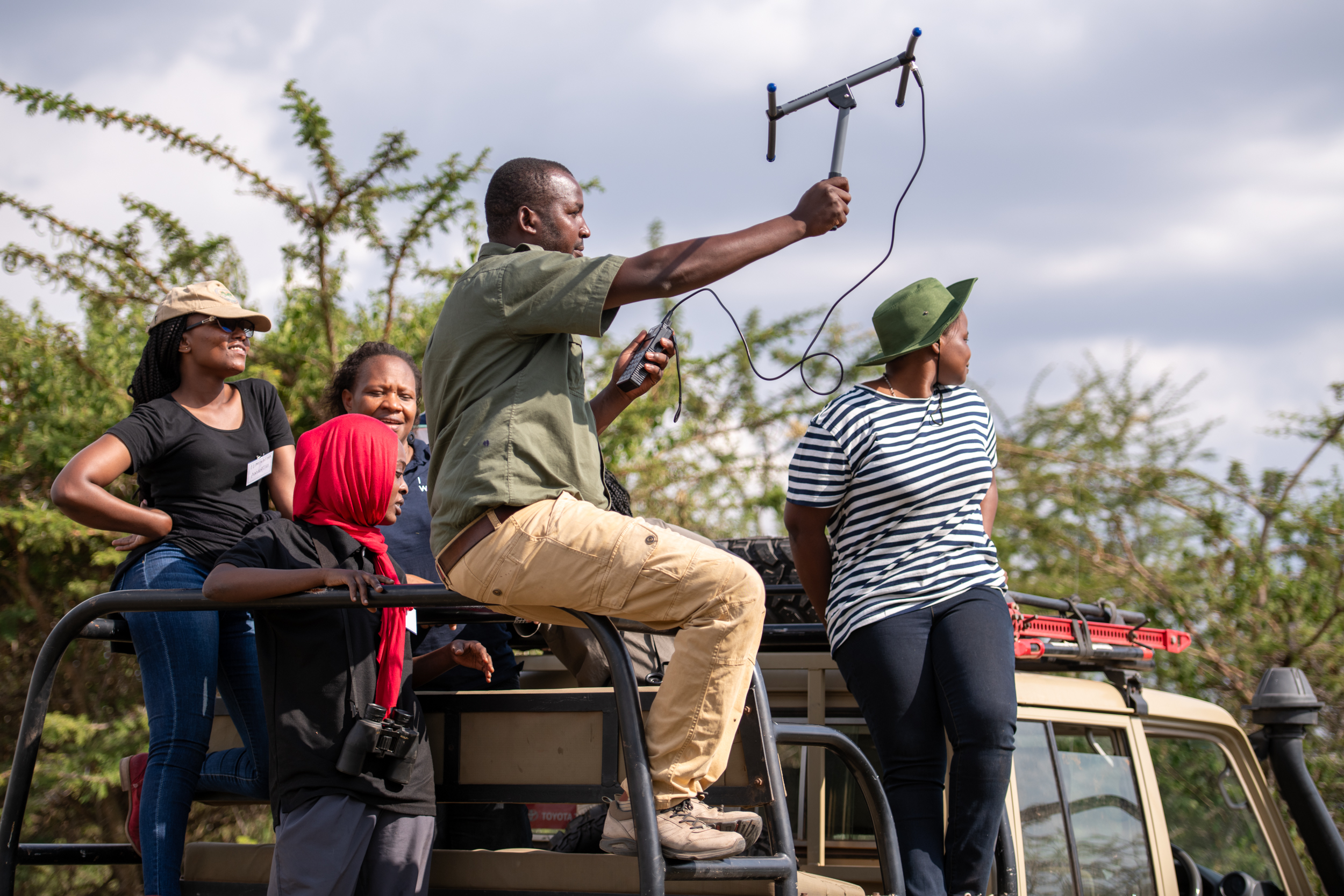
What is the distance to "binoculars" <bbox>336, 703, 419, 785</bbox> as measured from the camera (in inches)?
95.6

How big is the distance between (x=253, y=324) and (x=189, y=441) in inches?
17.0

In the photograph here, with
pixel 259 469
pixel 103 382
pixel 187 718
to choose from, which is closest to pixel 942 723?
pixel 187 718

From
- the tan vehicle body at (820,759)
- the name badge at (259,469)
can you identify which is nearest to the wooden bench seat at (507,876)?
the tan vehicle body at (820,759)

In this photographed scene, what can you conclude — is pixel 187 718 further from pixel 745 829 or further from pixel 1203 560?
pixel 1203 560

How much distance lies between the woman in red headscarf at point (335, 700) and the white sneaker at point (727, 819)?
0.64 metres

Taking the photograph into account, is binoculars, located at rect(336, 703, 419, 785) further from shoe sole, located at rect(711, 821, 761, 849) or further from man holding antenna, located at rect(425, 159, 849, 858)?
shoe sole, located at rect(711, 821, 761, 849)

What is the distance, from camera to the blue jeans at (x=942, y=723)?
2.79 m

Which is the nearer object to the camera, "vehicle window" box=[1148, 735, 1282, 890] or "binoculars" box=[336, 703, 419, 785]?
"binoculars" box=[336, 703, 419, 785]

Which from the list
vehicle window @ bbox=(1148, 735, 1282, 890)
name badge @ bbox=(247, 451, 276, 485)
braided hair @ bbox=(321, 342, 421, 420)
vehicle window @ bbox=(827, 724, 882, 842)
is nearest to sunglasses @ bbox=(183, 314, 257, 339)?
name badge @ bbox=(247, 451, 276, 485)

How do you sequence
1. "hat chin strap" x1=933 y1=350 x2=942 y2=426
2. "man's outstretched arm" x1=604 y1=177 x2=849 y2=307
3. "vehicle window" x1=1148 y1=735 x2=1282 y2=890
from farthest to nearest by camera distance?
"vehicle window" x1=1148 y1=735 x2=1282 y2=890 < "hat chin strap" x1=933 y1=350 x2=942 y2=426 < "man's outstretched arm" x1=604 y1=177 x2=849 y2=307

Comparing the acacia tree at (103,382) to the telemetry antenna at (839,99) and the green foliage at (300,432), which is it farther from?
the telemetry antenna at (839,99)

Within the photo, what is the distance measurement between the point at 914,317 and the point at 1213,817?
255 cm

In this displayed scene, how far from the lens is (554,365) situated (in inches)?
96.0

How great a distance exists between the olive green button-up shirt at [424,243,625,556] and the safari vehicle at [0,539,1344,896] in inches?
10.0
